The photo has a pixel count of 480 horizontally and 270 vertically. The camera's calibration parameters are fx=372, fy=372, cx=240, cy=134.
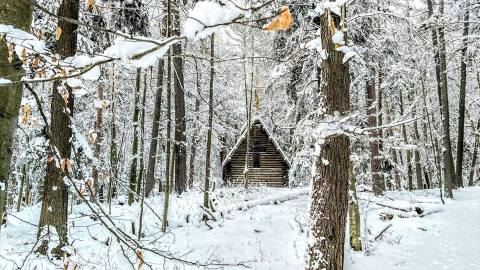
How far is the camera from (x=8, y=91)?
1.54 m

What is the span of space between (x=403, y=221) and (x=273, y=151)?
14318mm

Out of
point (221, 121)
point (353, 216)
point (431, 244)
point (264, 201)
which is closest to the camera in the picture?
point (353, 216)

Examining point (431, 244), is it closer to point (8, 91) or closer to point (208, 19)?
point (8, 91)

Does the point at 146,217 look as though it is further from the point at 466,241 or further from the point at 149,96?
the point at 149,96

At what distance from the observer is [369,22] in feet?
36.1

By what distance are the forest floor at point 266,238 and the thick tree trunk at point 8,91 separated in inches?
175

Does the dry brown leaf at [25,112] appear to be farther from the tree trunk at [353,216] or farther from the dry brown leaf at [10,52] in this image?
the tree trunk at [353,216]

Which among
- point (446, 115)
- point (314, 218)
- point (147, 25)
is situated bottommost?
point (314, 218)

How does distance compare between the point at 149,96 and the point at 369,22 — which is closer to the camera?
the point at 369,22

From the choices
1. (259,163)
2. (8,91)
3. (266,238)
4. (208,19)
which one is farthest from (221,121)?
(259,163)

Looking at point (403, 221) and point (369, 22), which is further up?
point (369, 22)

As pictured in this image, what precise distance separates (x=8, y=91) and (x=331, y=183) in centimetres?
424

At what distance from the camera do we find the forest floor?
7383mm

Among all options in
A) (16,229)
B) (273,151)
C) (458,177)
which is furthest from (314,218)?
(273,151)
